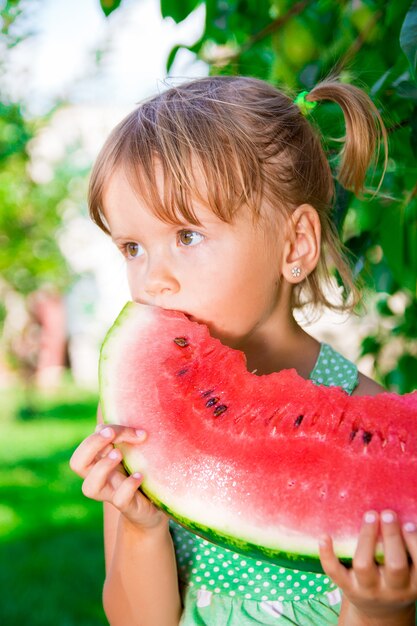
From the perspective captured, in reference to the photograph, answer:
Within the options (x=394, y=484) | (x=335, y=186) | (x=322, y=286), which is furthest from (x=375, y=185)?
(x=394, y=484)

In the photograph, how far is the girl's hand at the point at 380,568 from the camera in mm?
932

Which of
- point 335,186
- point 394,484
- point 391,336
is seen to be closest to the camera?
point 394,484

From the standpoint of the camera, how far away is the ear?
1.41 metres

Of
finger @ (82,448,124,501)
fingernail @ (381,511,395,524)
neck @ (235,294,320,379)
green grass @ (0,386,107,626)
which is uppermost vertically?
finger @ (82,448,124,501)

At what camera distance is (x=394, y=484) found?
102 centimetres

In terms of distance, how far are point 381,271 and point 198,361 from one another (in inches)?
38.9

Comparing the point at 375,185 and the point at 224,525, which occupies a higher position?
the point at 375,185

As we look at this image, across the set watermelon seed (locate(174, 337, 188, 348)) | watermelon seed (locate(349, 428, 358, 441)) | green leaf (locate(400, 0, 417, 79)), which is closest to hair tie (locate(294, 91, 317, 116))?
green leaf (locate(400, 0, 417, 79))

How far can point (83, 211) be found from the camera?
20.2 feet

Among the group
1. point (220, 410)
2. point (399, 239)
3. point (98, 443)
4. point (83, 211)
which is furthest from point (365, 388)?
point (83, 211)

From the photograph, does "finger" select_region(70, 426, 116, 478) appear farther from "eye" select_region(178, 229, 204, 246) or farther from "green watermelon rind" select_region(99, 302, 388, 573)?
"eye" select_region(178, 229, 204, 246)

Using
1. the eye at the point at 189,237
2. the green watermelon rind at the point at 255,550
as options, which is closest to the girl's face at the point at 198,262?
the eye at the point at 189,237

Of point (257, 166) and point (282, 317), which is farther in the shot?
point (282, 317)

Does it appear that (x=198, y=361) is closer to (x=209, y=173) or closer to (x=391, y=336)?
(x=209, y=173)
